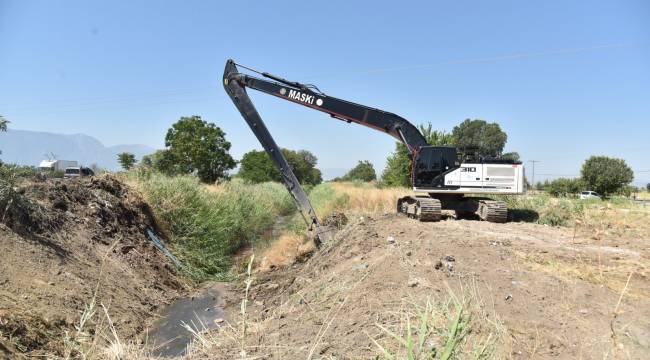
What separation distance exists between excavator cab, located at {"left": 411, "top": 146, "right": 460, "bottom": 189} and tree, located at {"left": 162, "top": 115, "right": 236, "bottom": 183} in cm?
2734

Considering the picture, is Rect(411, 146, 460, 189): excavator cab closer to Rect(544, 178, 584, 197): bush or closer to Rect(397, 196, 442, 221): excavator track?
Rect(397, 196, 442, 221): excavator track

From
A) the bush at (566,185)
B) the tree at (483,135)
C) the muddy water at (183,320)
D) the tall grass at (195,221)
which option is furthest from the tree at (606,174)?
the muddy water at (183,320)

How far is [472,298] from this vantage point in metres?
2.60

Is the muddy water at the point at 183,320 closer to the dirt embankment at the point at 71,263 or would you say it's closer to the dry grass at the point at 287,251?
the dirt embankment at the point at 71,263

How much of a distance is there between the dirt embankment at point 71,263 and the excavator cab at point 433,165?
680 centimetres

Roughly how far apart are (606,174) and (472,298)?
51.5 meters

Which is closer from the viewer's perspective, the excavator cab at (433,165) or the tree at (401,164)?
the excavator cab at (433,165)

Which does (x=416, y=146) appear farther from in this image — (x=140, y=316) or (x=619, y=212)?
(x=140, y=316)

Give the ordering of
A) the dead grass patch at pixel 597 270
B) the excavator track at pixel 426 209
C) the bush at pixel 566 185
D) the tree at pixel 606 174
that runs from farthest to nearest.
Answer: the bush at pixel 566 185, the tree at pixel 606 174, the excavator track at pixel 426 209, the dead grass patch at pixel 597 270

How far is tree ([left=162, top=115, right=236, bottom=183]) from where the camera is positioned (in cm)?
3666

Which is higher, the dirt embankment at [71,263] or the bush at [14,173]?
the bush at [14,173]

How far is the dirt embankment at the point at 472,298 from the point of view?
3.65m

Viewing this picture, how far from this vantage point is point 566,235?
407 inches

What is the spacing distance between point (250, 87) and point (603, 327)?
1072 cm
